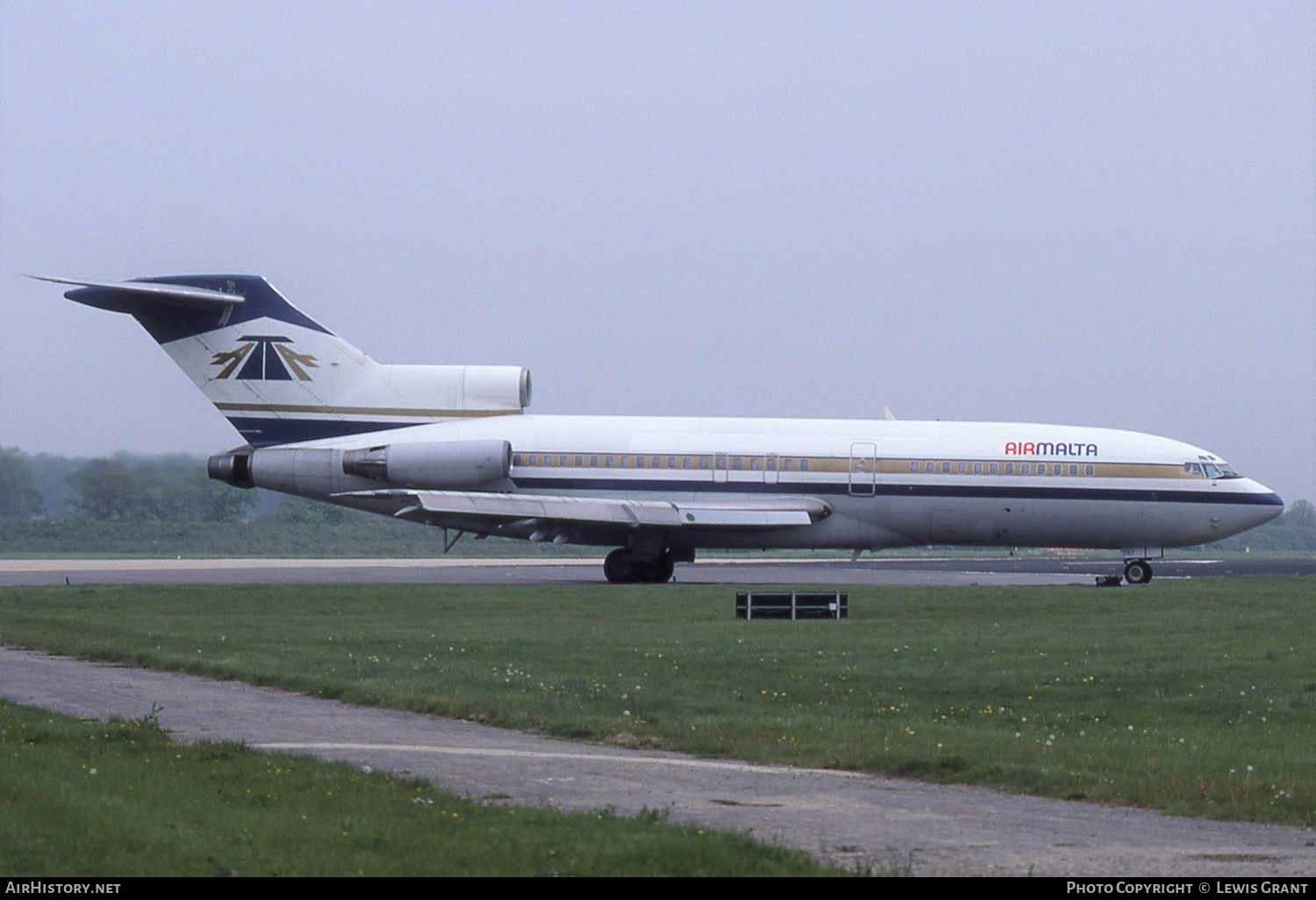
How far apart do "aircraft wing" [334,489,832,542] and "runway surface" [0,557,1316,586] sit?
1.73 metres

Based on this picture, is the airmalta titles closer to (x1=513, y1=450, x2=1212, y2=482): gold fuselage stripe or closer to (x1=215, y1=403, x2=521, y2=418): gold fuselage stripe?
(x1=513, y1=450, x2=1212, y2=482): gold fuselage stripe

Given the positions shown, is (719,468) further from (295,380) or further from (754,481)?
(295,380)

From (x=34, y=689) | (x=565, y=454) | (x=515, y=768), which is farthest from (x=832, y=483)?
(x=515, y=768)

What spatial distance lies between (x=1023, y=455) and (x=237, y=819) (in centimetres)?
3199

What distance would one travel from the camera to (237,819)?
9883 millimetres

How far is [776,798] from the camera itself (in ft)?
37.6

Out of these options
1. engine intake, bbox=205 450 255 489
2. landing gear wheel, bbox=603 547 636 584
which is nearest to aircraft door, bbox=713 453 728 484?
landing gear wheel, bbox=603 547 636 584

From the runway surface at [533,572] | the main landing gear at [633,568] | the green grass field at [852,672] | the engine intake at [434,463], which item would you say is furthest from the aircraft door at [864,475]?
the engine intake at [434,463]

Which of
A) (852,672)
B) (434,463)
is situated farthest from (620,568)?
(852,672)

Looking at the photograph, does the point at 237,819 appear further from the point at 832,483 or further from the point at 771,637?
the point at 832,483

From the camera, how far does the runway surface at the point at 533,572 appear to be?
41.1 metres

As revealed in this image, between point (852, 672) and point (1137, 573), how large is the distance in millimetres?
22743
